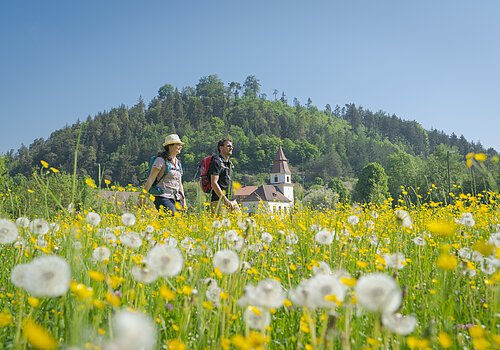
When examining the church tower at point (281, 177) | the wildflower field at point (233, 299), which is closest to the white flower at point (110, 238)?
the wildflower field at point (233, 299)

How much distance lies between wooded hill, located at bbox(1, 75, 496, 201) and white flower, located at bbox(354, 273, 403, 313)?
98.9 m

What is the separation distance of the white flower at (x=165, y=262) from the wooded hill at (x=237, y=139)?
9843cm

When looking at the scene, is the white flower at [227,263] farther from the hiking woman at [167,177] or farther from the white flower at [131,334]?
the hiking woman at [167,177]

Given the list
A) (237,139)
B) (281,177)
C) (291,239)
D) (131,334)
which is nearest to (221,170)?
(291,239)

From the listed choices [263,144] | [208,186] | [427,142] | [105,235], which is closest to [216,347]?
[105,235]

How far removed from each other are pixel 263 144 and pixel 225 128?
50.2ft

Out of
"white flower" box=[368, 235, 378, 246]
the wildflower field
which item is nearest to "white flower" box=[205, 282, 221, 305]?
the wildflower field

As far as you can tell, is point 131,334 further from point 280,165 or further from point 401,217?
point 280,165

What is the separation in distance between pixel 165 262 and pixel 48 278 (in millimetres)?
380

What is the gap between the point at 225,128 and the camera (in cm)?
13125

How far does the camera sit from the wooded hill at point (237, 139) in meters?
110

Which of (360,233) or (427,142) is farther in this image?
(427,142)

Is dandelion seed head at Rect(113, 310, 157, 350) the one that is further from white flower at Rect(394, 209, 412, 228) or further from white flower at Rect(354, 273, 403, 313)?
white flower at Rect(394, 209, 412, 228)

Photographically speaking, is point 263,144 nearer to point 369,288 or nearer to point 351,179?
point 351,179
